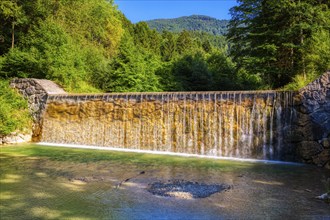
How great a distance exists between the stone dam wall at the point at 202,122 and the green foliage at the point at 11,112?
1.83 feet

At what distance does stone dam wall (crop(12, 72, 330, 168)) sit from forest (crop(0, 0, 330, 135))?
80.5 inches

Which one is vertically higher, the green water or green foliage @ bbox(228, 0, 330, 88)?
green foliage @ bbox(228, 0, 330, 88)

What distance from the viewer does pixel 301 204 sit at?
15.9ft

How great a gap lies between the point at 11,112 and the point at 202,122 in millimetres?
7493

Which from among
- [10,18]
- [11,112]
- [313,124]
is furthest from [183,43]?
[313,124]

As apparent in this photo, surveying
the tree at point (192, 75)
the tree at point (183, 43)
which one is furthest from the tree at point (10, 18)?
the tree at point (183, 43)

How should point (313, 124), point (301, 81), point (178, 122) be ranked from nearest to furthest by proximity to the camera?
point (313, 124)
point (178, 122)
point (301, 81)

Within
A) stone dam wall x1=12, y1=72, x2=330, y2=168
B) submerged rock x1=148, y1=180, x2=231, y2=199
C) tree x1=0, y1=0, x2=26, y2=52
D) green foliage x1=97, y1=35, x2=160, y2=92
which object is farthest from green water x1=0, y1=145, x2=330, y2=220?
tree x1=0, y1=0, x2=26, y2=52

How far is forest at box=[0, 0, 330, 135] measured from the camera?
1382 centimetres

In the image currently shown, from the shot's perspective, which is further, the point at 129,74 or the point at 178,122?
the point at 129,74

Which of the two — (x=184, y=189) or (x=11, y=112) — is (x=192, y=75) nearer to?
(x=11, y=112)

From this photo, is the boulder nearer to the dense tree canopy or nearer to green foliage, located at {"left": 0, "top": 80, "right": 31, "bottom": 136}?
the dense tree canopy

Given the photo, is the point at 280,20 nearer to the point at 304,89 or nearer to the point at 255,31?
the point at 255,31

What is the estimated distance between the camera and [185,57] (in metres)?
20.2
